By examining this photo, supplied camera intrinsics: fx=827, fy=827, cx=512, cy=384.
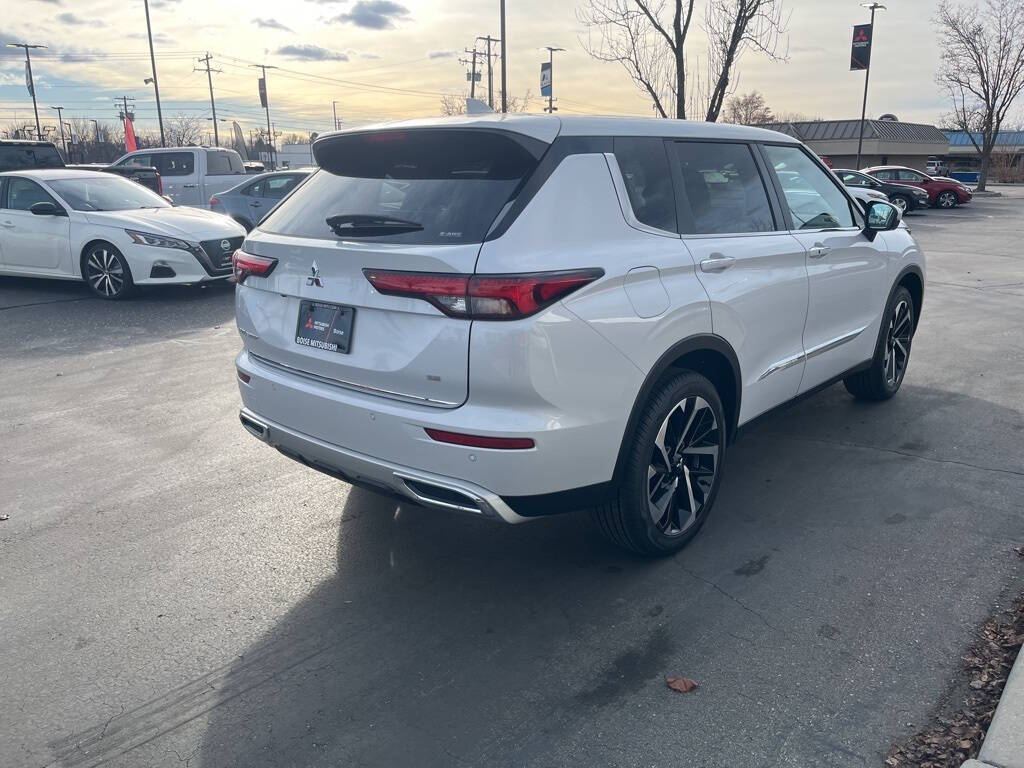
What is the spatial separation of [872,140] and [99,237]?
200 ft

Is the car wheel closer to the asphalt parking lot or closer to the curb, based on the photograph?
the asphalt parking lot

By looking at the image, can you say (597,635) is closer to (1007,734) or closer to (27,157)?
(1007,734)

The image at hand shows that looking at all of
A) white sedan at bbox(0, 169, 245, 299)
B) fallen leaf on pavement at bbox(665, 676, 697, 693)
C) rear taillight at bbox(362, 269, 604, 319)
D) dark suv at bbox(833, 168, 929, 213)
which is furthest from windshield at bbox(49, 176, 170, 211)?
dark suv at bbox(833, 168, 929, 213)

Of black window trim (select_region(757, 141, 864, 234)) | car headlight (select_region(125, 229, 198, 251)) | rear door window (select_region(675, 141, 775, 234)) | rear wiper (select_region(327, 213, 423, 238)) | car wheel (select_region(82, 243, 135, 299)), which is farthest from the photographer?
car wheel (select_region(82, 243, 135, 299))

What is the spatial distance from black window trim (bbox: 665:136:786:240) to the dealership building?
58731 millimetres

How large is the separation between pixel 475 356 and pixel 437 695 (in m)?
1.18

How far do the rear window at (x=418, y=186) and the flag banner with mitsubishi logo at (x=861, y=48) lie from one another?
101ft

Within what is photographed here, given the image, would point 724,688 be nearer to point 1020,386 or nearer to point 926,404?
point 926,404

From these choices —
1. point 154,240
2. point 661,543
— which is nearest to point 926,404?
point 661,543

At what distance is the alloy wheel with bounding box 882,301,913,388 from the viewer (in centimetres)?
584

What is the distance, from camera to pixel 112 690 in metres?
2.90

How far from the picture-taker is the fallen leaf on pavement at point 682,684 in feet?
9.38

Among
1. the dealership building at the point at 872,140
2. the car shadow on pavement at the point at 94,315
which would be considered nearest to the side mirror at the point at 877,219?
the car shadow on pavement at the point at 94,315

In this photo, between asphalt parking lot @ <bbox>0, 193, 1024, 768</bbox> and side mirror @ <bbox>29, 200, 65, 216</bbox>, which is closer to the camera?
asphalt parking lot @ <bbox>0, 193, 1024, 768</bbox>
